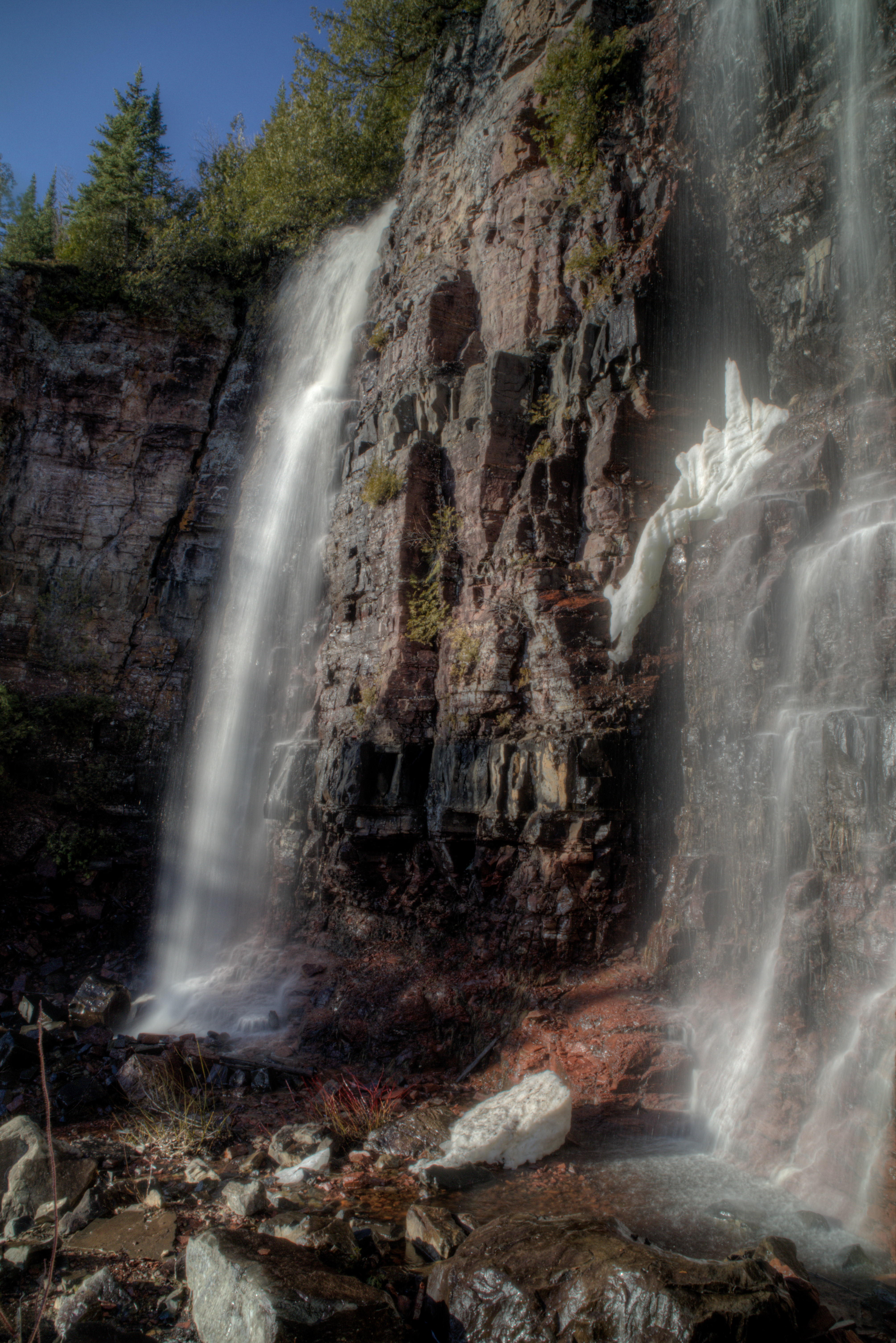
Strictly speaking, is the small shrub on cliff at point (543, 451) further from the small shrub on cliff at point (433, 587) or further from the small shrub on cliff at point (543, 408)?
the small shrub on cliff at point (433, 587)

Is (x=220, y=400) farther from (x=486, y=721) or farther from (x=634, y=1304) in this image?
(x=634, y=1304)

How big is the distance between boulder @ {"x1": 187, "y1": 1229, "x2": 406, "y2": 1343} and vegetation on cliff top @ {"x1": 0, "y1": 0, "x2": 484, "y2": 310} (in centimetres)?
1988

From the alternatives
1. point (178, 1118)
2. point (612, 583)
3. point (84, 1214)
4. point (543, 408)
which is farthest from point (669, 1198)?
point (543, 408)

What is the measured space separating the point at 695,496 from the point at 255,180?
16.7m

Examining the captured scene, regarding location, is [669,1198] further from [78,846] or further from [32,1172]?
[78,846]

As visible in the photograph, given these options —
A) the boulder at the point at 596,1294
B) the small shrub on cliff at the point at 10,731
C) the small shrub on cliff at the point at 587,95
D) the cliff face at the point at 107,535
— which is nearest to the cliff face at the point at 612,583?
the small shrub on cliff at the point at 587,95

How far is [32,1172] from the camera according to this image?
A: 5457mm

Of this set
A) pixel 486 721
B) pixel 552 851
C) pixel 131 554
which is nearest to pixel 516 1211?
pixel 552 851

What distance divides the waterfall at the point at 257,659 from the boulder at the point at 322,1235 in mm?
6564

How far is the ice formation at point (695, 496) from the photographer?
9031mm

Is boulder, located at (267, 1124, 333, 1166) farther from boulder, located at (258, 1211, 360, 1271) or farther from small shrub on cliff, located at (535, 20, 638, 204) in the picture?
small shrub on cliff, located at (535, 20, 638, 204)

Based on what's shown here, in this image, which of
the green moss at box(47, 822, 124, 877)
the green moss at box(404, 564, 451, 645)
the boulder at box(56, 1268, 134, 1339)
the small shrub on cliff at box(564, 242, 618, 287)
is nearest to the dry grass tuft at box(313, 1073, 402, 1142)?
the boulder at box(56, 1268, 134, 1339)

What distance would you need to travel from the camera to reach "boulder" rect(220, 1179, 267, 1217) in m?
5.34

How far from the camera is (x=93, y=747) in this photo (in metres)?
16.9
